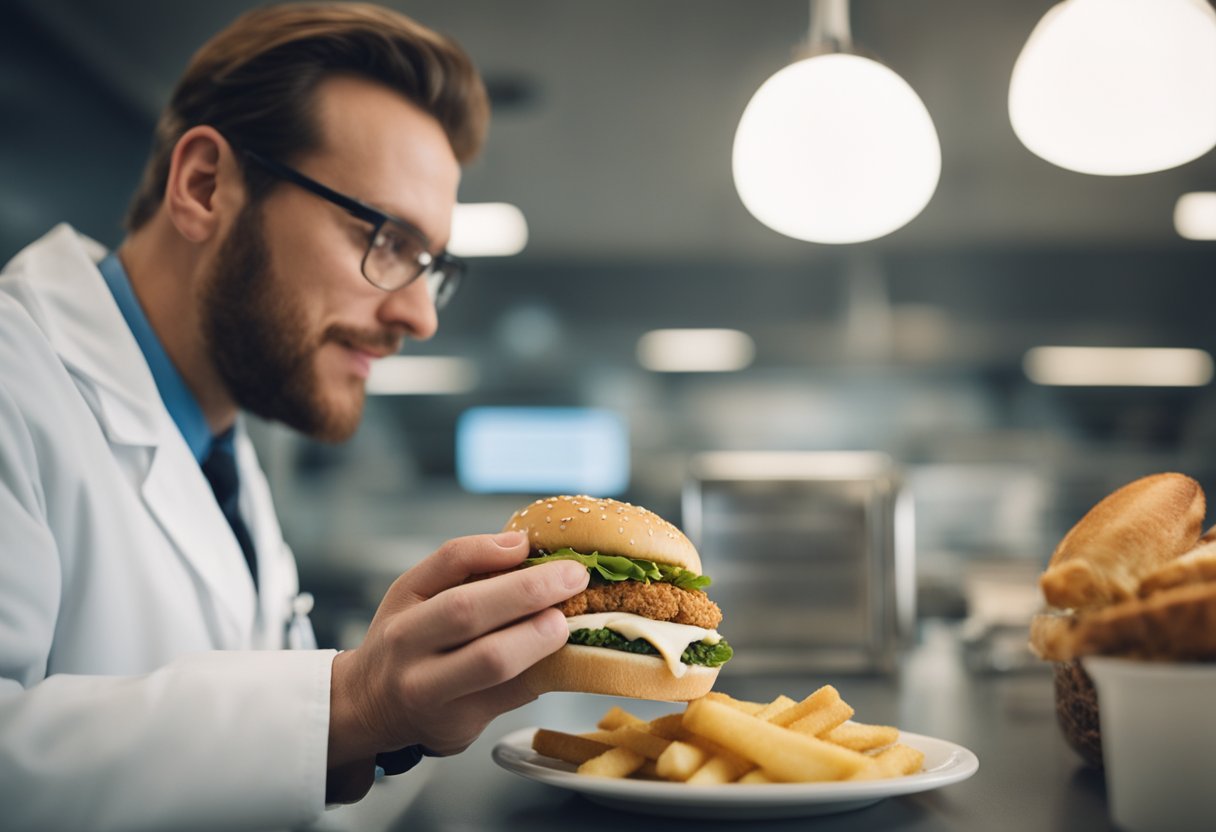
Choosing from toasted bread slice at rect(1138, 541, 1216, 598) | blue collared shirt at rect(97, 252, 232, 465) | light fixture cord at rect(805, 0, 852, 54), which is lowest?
toasted bread slice at rect(1138, 541, 1216, 598)

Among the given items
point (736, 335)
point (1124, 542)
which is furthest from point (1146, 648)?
point (736, 335)

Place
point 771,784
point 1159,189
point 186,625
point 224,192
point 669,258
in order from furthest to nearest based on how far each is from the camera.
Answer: point 669,258 < point 1159,189 < point 224,192 < point 186,625 < point 771,784

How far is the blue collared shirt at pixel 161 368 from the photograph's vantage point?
1.58 m

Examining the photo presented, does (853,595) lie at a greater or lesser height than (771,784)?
greater

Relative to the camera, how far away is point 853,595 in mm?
2127

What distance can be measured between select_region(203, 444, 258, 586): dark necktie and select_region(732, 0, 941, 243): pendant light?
1035mm

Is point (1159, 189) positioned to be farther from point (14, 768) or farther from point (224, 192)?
point (14, 768)

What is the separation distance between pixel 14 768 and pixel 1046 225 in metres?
6.20

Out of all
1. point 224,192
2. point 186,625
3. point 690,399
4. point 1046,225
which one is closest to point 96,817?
point 186,625

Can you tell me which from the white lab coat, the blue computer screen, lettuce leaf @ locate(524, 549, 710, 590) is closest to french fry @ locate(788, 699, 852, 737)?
lettuce leaf @ locate(524, 549, 710, 590)

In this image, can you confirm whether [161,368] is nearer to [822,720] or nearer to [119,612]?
[119,612]

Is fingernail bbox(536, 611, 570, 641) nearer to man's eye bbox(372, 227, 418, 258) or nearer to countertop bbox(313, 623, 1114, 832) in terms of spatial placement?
countertop bbox(313, 623, 1114, 832)

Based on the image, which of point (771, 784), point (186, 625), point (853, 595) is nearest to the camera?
point (771, 784)

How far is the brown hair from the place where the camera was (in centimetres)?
161
